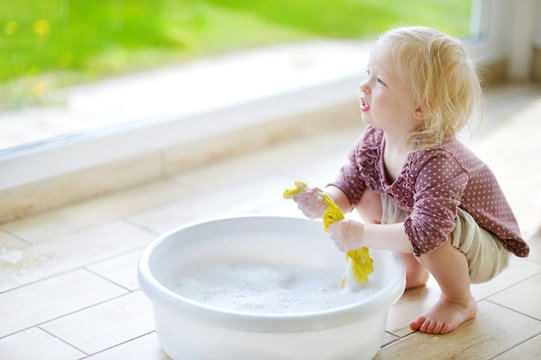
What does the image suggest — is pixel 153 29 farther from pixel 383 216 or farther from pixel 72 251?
pixel 383 216

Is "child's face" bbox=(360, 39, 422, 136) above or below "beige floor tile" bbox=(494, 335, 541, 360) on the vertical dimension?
above

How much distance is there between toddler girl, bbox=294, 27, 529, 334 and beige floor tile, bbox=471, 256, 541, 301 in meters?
0.09

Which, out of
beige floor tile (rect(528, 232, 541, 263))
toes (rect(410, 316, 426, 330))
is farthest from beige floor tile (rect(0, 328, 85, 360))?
beige floor tile (rect(528, 232, 541, 263))

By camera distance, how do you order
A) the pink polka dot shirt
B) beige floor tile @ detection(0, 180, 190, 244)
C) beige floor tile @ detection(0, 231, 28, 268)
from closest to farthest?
the pink polka dot shirt
beige floor tile @ detection(0, 231, 28, 268)
beige floor tile @ detection(0, 180, 190, 244)

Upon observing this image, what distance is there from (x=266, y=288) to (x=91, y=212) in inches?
24.2

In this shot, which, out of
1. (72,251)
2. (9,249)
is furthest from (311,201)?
(9,249)

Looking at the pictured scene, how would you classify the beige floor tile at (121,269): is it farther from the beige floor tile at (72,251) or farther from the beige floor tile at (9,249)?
the beige floor tile at (9,249)

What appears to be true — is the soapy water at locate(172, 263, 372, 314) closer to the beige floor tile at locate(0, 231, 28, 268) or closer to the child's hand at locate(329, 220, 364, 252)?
the child's hand at locate(329, 220, 364, 252)

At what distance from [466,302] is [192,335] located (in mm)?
486

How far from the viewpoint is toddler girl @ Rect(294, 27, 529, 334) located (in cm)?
118

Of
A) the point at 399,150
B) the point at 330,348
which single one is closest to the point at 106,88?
the point at 399,150

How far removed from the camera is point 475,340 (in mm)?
1227

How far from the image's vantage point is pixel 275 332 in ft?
3.29

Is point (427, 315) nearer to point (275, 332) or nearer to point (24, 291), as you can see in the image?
point (275, 332)
